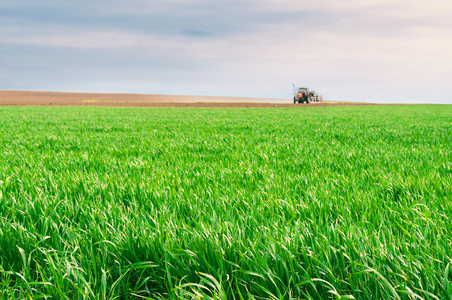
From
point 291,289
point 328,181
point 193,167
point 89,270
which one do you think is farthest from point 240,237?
point 193,167

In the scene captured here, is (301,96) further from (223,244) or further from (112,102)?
(223,244)

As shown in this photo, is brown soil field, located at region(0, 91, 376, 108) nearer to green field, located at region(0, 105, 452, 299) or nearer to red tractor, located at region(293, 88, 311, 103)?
red tractor, located at region(293, 88, 311, 103)

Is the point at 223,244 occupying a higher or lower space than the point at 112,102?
lower

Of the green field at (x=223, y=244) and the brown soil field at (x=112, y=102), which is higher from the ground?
the brown soil field at (x=112, y=102)

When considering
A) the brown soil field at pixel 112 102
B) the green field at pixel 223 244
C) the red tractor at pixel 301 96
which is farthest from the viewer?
the red tractor at pixel 301 96

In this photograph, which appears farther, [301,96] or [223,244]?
[301,96]

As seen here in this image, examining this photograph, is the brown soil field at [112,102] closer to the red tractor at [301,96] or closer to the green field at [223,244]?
the red tractor at [301,96]

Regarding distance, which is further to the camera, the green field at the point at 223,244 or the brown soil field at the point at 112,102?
the brown soil field at the point at 112,102

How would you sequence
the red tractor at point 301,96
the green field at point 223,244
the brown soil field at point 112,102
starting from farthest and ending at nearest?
the red tractor at point 301,96
the brown soil field at point 112,102
the green field at point 223,244

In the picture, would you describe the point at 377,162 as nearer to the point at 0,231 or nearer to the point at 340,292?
the point at 340,292

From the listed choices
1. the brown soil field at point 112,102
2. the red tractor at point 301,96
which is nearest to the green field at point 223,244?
the brown soil field at point 112,102

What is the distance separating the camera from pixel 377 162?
579 centimetres

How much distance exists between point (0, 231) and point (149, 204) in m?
1.20

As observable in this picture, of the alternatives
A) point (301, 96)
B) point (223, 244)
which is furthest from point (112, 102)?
point (223, 244)
